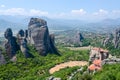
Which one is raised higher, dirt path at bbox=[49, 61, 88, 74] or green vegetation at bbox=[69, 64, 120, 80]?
green vegetation at bbox=[69, 64, 120, 80]

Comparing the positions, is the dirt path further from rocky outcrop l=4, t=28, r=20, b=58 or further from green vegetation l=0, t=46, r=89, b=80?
rocky outcrop l=4, t=28, r=20, b=58

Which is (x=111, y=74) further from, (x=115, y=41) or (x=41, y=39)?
(x=115, y=41)

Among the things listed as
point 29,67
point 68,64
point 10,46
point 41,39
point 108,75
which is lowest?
point 68,64

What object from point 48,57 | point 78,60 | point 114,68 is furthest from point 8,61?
point 114,68

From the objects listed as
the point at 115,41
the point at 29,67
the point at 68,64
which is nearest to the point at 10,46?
the point at 29,67

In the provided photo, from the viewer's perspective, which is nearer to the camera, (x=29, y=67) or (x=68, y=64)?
(x=29, y=67)

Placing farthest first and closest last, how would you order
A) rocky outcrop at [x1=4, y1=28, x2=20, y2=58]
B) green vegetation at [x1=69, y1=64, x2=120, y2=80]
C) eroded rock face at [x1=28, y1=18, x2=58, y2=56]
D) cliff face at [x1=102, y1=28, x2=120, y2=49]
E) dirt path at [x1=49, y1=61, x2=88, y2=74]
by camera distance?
1. cliff face at [x1=102, y1=28, x2=120, y2=49]
2. eroded rock face at [x1=28, y1=18, x2=58, y2=56]
3. rocky outcrop at [x1=4, y1=28, x2=20, y2=58]
4. dirt path at [x1=49, y1=61, x2=88, y2=74]
5. green vegetation at [x1=69, y1=64, x2=120, y2=80]

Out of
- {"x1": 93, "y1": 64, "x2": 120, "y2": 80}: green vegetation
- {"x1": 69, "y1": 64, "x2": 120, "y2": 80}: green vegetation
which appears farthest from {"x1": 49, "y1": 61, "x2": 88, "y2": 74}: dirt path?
{"x1": 93, "y1": 64, "x2": 120, "y2": 80}: green vegetation

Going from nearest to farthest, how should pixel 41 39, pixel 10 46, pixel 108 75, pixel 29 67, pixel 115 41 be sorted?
pixel 108 75 → pixel 29 67 → pixel 10 46 → pixel 41 39 → pixel 115 41

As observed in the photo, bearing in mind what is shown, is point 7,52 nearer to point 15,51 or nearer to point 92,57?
point 15,51

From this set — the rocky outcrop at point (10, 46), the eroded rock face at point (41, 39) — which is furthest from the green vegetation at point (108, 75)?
the eroded rock face at point (41, 39)

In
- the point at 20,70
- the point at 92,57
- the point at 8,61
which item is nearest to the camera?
the point at 92,57
